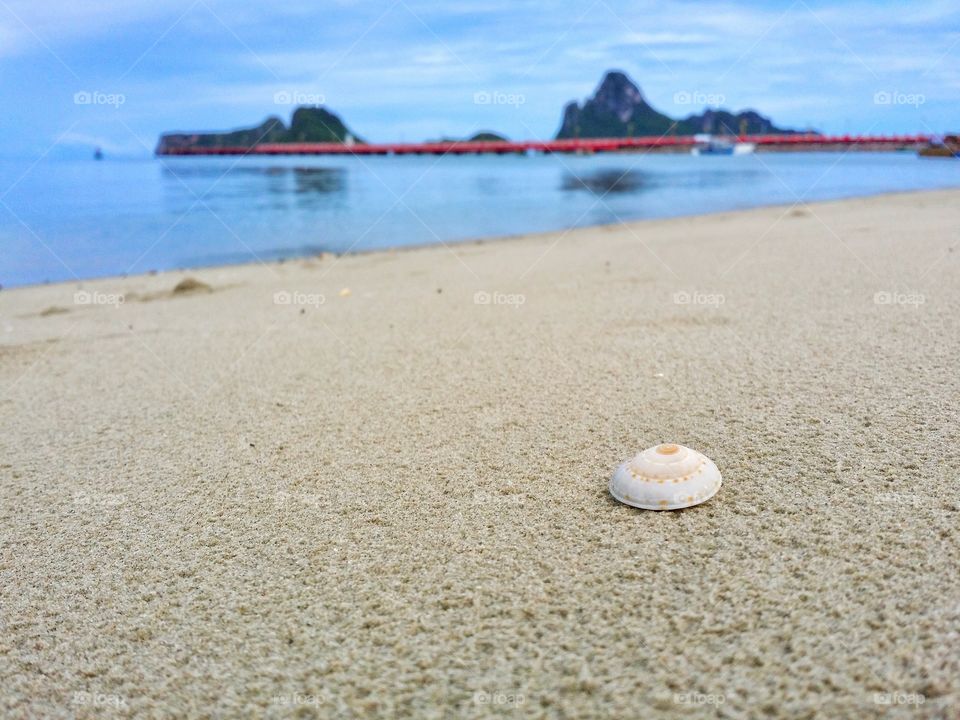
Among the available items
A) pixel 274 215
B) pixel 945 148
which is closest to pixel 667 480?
pixel 274 215

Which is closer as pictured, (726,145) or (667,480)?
(667,480)

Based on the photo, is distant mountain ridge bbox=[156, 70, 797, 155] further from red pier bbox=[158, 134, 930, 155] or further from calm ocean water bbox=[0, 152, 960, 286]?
calm ocean water bbox=[0, 152, 960, 286]

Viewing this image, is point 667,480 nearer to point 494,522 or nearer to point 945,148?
point 494,522

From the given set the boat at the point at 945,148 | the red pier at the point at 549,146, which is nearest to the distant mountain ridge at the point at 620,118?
the red pier at the point at 549,146

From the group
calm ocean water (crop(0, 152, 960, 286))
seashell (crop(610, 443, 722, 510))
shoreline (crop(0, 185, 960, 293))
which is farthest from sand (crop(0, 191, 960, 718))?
calm ocean water (crop(0, 152, 960, 286))

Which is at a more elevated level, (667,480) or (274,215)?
(274,215)

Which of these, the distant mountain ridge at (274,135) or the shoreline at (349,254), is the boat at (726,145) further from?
the shoreline at (349,254)

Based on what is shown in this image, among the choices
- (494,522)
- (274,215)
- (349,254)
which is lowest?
(494,522)
